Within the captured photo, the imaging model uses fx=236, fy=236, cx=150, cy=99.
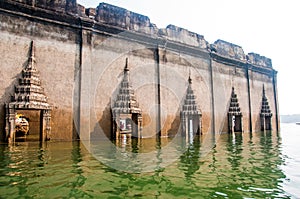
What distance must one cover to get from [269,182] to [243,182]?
432 millimetres

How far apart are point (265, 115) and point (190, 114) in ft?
28.2

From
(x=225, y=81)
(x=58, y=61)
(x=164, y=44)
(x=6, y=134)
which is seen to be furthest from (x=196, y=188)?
(x=225, y=81)

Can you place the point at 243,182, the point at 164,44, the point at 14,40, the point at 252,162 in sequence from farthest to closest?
1. the point at 164,44
2. the point at 14,40
3. the point at 252,162
4. the point at 243,182

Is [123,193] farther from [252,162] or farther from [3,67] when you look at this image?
[3,67]

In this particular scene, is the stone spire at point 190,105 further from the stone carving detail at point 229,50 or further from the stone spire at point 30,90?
the stone spire at point 30,90

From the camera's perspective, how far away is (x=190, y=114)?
1445 cm

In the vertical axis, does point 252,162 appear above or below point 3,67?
below

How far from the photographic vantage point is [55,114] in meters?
10.3

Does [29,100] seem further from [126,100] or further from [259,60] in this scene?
[259,60]

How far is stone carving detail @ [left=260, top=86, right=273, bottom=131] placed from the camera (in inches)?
765

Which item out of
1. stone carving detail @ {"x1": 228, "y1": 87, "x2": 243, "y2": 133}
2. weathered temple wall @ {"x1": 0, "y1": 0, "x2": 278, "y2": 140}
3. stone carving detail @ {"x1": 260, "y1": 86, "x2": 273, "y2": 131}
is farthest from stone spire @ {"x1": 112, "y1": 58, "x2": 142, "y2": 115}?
stone carving detail @ {"x1": 260, "y1": 86, "x2": 273, "y2": 131}

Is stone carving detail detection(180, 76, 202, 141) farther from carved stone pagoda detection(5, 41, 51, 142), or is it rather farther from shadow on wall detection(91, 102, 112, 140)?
carved stone pagoda detection(5, 41, 51, 142)

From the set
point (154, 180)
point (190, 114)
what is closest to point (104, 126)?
point (190, 114)

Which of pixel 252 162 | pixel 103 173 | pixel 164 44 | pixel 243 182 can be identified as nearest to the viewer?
pixel 243 182
